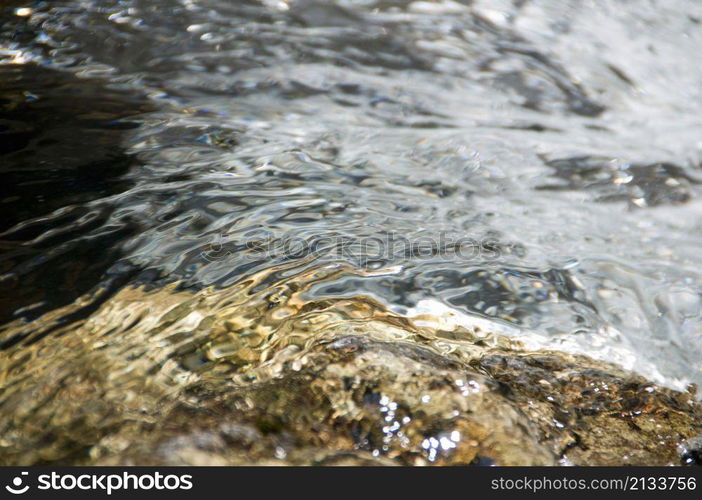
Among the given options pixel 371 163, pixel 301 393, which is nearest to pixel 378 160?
pixel 371 163

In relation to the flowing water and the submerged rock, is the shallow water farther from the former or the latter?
the submerged rock

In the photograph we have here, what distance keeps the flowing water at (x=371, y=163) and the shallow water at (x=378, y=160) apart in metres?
0.01

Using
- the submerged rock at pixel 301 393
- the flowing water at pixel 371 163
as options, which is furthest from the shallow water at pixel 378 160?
the submerged rock at pixel 301 393

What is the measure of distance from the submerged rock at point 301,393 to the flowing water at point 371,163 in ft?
0.28

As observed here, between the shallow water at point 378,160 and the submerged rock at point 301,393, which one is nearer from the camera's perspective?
the submerged rock at point 301,393

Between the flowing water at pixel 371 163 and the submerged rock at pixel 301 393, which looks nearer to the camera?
the submerged rock at pixel 301 393

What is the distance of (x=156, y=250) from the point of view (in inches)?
91.8

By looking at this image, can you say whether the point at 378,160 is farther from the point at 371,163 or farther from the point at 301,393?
the point at 301,393

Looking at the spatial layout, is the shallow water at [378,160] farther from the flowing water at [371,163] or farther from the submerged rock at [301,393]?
the submerged rock at [301,393]

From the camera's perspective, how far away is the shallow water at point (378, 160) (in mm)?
2277

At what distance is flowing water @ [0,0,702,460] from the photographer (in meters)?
2.25

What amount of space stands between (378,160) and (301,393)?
1.82 m

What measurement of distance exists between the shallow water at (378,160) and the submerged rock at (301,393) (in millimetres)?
125

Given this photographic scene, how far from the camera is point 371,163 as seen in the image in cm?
324
